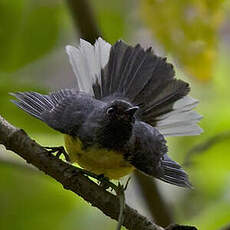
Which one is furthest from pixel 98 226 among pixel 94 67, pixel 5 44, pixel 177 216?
pixel 5 44

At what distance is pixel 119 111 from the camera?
164cm

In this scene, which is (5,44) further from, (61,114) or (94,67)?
(61,114)

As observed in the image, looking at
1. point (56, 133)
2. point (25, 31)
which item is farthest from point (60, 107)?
point (25, 31)

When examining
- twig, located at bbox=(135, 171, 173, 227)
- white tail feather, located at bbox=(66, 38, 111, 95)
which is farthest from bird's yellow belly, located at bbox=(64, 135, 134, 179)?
twig, located at bbox=(135, 171, 173, 227)

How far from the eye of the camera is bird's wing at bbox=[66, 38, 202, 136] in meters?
1.88

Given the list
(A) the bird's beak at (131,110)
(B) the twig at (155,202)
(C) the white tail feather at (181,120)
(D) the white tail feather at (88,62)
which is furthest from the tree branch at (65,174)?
(B) the twig at (155,202)

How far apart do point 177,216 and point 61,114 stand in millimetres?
915

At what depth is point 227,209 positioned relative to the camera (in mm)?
1896

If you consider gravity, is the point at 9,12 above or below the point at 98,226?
above

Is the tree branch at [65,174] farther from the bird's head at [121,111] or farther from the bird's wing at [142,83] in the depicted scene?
the bird's wing at [142,83]

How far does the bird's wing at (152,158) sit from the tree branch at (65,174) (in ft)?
1.00

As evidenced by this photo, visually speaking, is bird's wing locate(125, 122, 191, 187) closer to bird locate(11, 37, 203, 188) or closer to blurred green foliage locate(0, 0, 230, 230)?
bird locate(11, 37, 203, 188)

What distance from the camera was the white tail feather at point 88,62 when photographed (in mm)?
1825

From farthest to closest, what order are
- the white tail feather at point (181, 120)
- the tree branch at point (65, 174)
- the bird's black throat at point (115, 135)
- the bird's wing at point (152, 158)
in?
1. the white tail feather at point (181, 120)
2. the bird's black throat at point (115, 135)
3. the bird's wing at point (152, 158)
4. the tree branch at point (65, 174)
